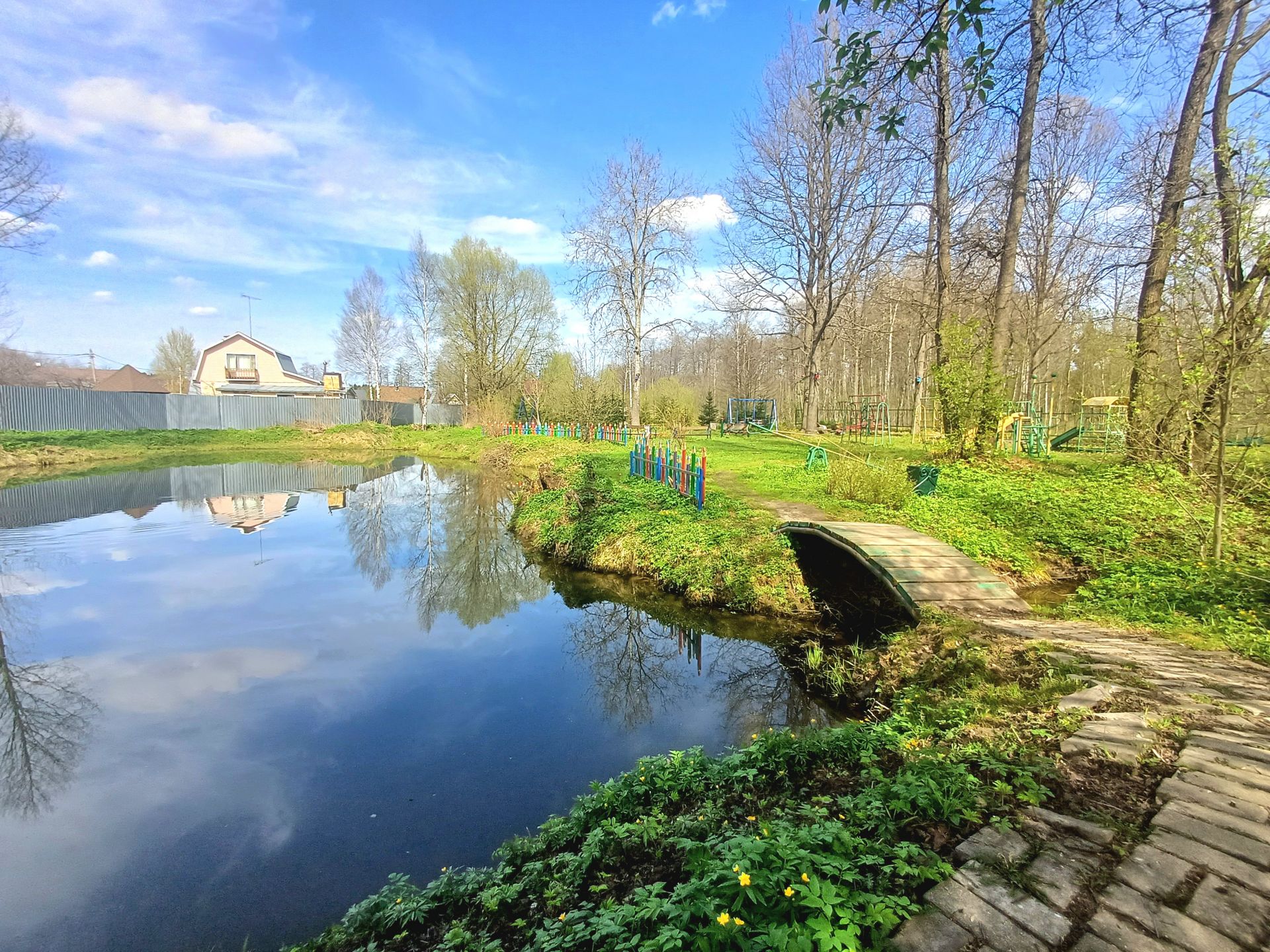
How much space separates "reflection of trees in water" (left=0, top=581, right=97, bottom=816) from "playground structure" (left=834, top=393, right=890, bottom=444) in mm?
20435

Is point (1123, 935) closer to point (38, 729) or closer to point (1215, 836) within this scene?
point (1215, 836)

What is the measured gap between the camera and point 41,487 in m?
16.1

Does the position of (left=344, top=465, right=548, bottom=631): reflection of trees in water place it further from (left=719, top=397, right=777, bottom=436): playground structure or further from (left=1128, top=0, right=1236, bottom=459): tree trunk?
(left=719, top=397, right=777, bottom=436): playground structure

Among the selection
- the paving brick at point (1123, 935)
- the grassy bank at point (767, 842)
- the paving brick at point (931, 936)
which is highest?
the paving brick at point (1123, 935)

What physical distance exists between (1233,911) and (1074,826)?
0.47 metres

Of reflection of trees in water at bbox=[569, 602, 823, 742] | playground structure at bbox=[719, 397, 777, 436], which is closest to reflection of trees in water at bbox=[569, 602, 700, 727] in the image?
reflection of trees in water at bbox=[569, 602, 823, 742]

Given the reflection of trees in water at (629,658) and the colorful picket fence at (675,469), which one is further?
the colorful picket fence at (675,469)

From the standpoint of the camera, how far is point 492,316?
108 ft

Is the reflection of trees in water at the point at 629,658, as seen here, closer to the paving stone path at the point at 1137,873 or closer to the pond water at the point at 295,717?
the pond water at the point at 295,717

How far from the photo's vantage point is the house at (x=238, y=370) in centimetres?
4472

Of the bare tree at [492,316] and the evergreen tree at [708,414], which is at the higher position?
the bare tree at [492,316]

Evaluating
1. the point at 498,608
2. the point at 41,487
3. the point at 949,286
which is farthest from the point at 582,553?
the point at 41,487

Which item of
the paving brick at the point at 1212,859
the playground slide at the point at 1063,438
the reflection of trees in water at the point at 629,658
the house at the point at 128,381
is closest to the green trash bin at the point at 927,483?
the reflection of trees in water at the point at 629,658

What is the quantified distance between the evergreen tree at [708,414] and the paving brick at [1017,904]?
31.1m
